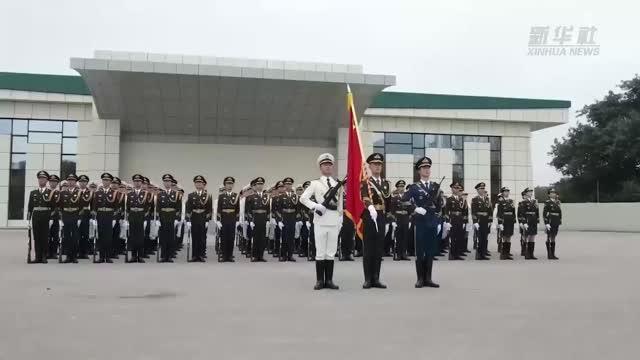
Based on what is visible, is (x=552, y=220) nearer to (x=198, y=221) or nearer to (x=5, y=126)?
(x=198, y=221)

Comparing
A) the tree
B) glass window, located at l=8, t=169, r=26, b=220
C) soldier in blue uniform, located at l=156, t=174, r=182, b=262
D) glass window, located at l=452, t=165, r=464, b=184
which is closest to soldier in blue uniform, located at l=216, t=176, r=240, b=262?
soldier in blue uniform, located at l=156, t=174, r=182, b=262

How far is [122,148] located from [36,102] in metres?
4.14

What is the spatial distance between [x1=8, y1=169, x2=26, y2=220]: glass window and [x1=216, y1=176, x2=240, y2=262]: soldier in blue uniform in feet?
53.7

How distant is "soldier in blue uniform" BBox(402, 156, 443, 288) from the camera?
311 inches

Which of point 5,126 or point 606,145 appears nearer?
point 5,126

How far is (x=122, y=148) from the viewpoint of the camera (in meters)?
24.8

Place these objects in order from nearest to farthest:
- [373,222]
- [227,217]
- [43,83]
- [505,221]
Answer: [373,222] < [227,217] < [505,221] < [43,83]

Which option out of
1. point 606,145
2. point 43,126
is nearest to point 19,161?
point 43,126

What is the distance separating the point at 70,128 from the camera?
25.1 m

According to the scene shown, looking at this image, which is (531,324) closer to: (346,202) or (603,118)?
(346,202)

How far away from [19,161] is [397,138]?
16.8m

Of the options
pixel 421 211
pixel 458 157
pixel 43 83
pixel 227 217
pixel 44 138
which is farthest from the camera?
pixel 458 157

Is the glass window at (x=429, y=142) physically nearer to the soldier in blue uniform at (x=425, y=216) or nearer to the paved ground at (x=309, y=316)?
the paved ground at (x=309, y=316)

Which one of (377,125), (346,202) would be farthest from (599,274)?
(377,125)
